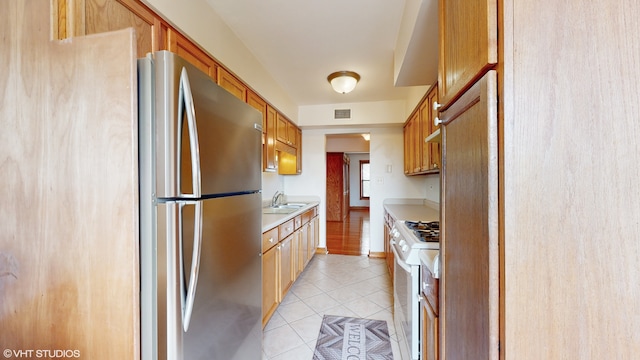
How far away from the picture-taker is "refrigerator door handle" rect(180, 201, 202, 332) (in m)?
0.92

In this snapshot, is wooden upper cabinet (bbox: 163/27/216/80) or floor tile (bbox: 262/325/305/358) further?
floor tile (bbox: 262/325/305/358)

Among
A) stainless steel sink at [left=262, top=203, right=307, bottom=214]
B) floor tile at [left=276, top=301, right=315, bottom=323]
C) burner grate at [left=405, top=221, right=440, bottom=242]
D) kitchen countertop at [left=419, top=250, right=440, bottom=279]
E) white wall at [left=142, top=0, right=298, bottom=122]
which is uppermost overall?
white wall at [left=142, top=0, right=298, bottom=122]

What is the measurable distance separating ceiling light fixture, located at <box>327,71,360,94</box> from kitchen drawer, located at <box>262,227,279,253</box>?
1.79 m

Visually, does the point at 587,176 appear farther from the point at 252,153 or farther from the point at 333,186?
the point at 333,186

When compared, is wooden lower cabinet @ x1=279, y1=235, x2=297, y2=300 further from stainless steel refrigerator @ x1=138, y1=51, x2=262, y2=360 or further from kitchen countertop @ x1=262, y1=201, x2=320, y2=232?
stainless steel refrigerator @ x1=138, y1=51, x2=262, y2=360

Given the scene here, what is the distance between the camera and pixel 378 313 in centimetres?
237

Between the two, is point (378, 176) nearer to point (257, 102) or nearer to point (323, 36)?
point (257, 102)

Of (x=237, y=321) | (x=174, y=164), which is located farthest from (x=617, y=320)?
(x=237, y=321)

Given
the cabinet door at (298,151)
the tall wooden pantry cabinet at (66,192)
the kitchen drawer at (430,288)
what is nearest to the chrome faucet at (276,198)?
the cabinet door at (298,151)

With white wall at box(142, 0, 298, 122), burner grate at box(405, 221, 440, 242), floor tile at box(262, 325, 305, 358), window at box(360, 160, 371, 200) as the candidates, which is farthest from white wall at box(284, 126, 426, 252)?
window at box(360, 160, 371, 200)

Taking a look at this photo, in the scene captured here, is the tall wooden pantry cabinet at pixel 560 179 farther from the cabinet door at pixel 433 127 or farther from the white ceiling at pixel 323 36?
the cabinet door at pixel 433 127

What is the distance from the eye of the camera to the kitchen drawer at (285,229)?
2387 millimetres

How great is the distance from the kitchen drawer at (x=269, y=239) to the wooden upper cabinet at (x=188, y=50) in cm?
128

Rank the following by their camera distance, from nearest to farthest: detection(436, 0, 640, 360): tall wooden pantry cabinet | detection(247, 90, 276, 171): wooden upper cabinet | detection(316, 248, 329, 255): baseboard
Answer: detection(436, 0, 640, 360): tall wooden pantry cabinet → detection(247, 90, 276, 171): wooden upper cabinet → detection(316, 248, 329, 255): baseboard
